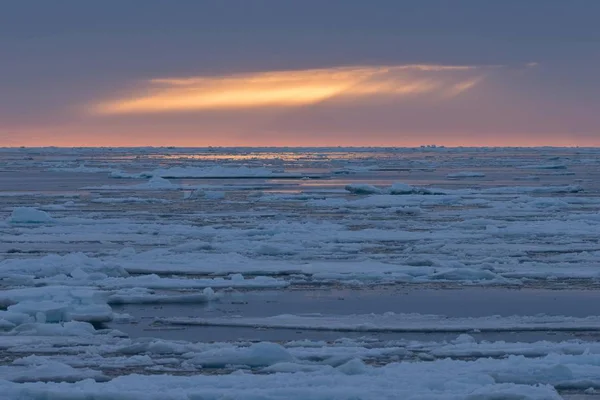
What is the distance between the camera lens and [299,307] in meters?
8.67

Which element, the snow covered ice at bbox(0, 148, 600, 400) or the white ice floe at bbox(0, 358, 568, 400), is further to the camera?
the snow covered ice at bbox(0, 148, 600, 400)

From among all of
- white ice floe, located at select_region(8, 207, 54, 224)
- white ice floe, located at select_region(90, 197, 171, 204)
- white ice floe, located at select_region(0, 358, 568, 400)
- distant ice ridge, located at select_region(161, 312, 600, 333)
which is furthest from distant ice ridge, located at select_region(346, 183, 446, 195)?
white ice floe, located at select_region(0, 358, 568, 400)

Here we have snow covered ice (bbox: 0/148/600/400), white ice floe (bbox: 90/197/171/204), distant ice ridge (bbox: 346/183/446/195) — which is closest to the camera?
snow covered ice (bbox: 0/148/600/400)

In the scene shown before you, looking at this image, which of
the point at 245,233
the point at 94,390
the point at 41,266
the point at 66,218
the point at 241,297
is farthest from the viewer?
Result: the point at 66,218

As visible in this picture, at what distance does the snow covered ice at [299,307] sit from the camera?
19.5 ft

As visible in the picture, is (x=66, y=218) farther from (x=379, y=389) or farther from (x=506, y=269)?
(x=379, y=389)

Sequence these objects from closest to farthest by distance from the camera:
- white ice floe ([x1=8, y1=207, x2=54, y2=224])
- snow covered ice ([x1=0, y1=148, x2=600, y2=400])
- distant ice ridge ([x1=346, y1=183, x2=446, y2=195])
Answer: snow covered ice ([x1=0, y1=148, x2=600, y2=400]) → white ice floe ([x1=8, y1=207, x2=54, y2=224]) → distant ice ridge ([x1=346, y1=183, x2=446, y2=195])

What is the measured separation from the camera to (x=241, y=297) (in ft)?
30.2

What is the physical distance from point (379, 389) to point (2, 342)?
9.31 ft

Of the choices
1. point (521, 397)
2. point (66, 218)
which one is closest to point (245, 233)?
point (66, 218)

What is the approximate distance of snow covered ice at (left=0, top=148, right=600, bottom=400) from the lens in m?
5.95

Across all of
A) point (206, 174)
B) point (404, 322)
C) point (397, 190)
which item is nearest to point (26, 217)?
point (404, 322)

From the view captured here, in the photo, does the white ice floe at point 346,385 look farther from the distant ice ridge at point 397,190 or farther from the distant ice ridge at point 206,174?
the distant ice ridge at point 206,174

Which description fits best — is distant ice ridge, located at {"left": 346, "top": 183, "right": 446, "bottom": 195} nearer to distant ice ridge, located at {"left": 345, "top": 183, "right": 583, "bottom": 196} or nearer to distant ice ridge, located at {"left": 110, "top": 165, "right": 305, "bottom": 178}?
distant ice ridge, located at {"left": 345, "top": 183, "right": 583, "bottom": 196}
